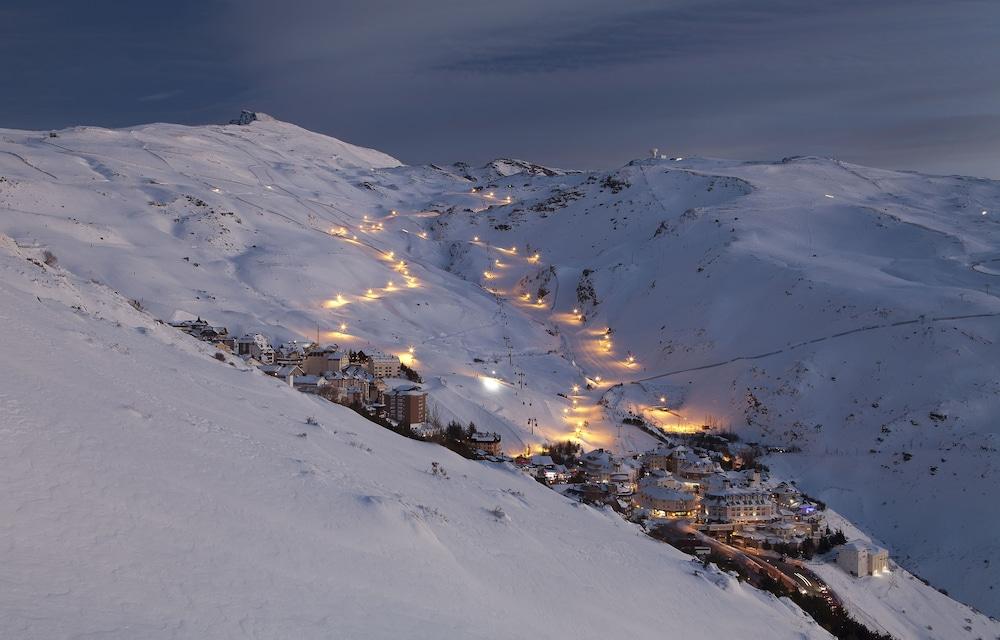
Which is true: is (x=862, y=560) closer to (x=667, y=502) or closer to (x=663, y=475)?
(x=667, y=502)

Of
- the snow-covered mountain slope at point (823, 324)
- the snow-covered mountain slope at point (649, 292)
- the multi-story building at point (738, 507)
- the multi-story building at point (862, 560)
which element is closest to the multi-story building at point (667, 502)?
the multi-story building at point (738, 507)

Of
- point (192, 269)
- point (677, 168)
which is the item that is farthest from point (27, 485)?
point (677, 168)

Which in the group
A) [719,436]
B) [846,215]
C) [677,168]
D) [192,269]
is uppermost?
[677,168]

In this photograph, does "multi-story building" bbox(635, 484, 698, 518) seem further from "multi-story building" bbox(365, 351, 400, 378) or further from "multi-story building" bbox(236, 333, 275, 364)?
"multi-story building" bbox(236, 333, 275, 364)

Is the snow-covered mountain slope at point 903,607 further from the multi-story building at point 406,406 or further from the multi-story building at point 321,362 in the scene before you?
the multi-story building at point 321,362

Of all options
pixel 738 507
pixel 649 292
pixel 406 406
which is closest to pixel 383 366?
pixel 406 406

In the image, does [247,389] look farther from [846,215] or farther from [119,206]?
[846,215]
